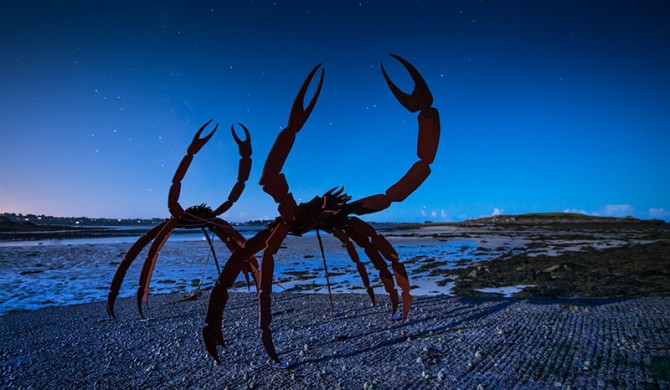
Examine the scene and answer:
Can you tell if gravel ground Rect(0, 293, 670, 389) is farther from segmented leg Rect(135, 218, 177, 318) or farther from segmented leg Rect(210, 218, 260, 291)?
segmented leg Rect(210, 218, 260, 291)

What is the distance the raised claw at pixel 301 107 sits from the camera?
3.77 metres

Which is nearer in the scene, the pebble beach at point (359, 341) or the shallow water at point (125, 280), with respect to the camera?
the pebble beach at point (359, 341)

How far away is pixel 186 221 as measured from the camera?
23.4 ft

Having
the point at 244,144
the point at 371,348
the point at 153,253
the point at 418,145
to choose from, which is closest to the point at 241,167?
the point at 244,144

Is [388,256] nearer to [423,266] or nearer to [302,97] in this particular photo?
[302,97]

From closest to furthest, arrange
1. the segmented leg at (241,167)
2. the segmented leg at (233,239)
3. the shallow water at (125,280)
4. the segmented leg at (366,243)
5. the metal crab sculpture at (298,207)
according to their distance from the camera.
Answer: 1. the metal crab sculpture at (298,207)
2. the segmented leg at (366,243)
3. the segmented leg at (233,239)
4. the segmented leg at (241,167)
5. the shallow water at (125,280)

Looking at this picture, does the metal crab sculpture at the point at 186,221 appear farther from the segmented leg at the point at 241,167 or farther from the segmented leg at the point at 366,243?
the segmented leg at the point at 366,243

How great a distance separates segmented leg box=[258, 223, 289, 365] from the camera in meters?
4.24

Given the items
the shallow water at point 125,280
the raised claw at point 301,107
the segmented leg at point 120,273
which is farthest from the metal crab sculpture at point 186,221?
the raised claw at point 301,107

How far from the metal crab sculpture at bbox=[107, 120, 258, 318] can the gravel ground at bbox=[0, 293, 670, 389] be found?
1279 millimetres

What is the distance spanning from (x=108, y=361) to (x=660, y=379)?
7999mm

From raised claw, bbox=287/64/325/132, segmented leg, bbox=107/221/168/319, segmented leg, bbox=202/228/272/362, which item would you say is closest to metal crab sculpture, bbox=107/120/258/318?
segmented leg, bbox=107/221/168/319

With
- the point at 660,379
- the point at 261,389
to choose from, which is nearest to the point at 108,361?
the point at 261,389

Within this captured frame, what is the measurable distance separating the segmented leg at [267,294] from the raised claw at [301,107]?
1.61 meters
